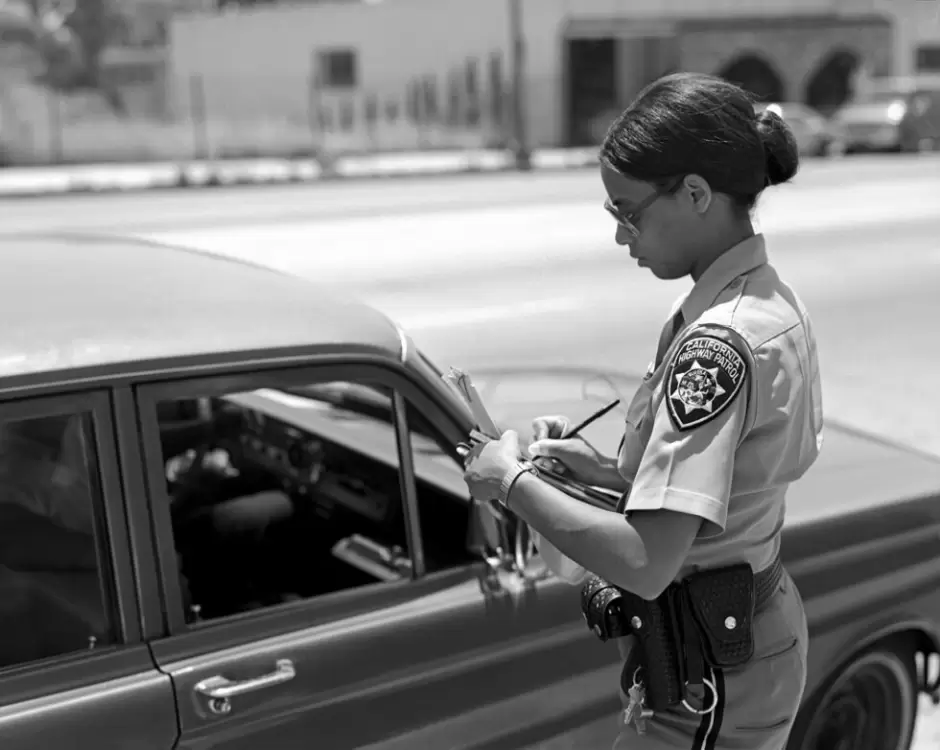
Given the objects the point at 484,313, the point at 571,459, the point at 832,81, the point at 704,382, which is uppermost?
the point at 704,382

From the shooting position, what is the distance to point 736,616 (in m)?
2.00

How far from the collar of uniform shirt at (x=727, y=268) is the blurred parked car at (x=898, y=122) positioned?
3277 centimetres

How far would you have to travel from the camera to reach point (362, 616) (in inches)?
93.9

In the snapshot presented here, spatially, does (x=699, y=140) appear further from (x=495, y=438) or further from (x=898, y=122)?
(x=898, y=122)

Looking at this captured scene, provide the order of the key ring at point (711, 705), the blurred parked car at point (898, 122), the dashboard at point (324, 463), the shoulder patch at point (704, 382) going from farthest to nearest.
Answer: the blurred parked car at point (898, 122) → the dashboard at point (324, 463) → the key ring at point (711, 705) → the shoulder patch at point (704, 382)

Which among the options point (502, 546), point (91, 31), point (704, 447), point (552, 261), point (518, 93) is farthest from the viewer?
point (91, 31)

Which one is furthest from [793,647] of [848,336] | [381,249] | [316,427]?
[381,249]

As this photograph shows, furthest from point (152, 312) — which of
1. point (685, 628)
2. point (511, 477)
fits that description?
point (685, 628)

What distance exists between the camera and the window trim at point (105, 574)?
2051 millimetres

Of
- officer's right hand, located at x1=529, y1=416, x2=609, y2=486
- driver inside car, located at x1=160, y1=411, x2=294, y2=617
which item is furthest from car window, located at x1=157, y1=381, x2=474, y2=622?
officer's right hand, located at x1=529, y1=416, x2=609, y2=486

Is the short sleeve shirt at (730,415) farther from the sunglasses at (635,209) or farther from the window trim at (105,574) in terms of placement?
the window trim at (105,574)

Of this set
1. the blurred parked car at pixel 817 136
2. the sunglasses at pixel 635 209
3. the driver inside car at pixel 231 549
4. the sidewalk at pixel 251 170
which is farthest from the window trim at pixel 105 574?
the blurred parked car at pixel 817 136

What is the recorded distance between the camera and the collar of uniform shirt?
6.44 feet

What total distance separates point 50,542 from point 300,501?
95cm
